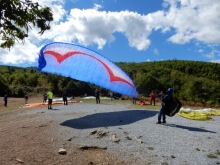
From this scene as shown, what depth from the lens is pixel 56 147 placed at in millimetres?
9484

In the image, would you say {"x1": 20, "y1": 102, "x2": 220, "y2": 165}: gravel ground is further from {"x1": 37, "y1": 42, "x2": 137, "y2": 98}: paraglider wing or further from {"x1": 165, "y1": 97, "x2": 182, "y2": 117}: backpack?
{"x1": 37, "y1": 42, "x2": 137, "y2": 98}: paraglider wing

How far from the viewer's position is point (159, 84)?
5041 cm

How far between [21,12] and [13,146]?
579cm

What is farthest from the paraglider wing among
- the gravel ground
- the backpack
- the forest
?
the forest

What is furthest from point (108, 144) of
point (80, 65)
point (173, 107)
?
point (80, 65)

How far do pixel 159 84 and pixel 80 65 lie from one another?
3473cm

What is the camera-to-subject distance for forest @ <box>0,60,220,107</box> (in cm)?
4091

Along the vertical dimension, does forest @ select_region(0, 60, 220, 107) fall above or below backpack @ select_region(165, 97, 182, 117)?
above

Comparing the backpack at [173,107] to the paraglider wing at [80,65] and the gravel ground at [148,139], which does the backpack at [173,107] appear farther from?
the paraglider wing at [80,65]

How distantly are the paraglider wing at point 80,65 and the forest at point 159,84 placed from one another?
60.3 ft

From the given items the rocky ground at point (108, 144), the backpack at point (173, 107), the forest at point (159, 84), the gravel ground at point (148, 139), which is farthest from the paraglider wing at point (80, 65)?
the forest at point (159, 84)

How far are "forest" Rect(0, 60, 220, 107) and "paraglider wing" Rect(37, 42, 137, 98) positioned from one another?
18.4 m

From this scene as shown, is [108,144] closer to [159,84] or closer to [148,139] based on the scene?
[148,139]

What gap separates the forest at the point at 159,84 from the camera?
40.9 m
